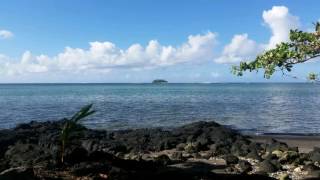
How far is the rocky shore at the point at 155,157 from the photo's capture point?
13.7 metres

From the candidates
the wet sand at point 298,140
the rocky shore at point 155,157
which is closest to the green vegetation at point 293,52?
A: the rocky shore at point 155,157

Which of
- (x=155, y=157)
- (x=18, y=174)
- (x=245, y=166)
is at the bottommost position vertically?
(x=155, y=157)

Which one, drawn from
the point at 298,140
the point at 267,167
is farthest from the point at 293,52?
the point at 298,140

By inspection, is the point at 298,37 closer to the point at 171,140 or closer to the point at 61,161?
the point at 61,161

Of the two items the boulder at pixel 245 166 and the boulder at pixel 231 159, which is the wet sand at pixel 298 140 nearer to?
the boulder at pixel 231 159

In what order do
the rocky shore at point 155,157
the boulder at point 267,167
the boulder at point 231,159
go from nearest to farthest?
1. the rocky shore at point 155,157
2. the boulder at point 267,167
3. the boulder at point 231,159

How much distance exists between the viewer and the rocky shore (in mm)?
13664

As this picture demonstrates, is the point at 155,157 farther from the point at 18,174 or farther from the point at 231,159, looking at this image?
the point at 18,174

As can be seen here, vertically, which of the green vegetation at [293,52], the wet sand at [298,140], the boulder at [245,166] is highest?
the green vegetation at [293,52]

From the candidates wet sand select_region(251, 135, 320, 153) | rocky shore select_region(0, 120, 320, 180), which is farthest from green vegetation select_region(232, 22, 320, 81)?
wet sand select_region(251, 135, 320, 153)

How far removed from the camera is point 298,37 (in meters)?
13.4

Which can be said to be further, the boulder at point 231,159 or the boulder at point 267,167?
the boulder at point 231,159

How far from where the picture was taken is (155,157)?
902 inches

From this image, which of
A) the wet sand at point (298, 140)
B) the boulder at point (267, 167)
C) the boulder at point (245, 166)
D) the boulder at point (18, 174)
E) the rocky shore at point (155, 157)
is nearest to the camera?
the boulder at point (18, 174)
